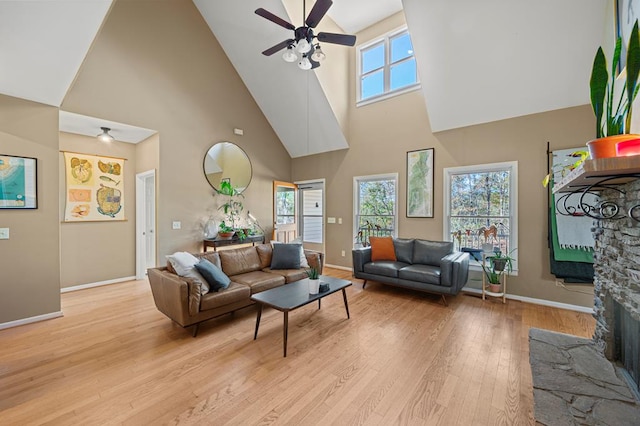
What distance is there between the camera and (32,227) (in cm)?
316

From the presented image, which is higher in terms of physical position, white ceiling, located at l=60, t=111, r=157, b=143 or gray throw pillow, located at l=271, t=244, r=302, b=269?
white ceiling, located at l=60, t=111, r=157, b=143

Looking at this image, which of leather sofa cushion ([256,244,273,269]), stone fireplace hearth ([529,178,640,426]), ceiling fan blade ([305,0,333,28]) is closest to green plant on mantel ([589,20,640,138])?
stone fireplace hearth ([529,178,640,426])

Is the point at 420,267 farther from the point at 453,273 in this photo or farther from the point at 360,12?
the point at 360,12

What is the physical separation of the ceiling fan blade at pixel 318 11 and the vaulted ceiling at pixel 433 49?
1409mm

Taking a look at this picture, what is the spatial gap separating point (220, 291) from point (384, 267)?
243cm

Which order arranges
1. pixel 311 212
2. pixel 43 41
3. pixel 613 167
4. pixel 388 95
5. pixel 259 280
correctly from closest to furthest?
pixel 613 167 < pixel 43 41 < pixel 259 280 < pixel 388 95 < pixel 311 212

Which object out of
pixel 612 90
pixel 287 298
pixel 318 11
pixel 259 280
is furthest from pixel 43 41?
pixel 612 90

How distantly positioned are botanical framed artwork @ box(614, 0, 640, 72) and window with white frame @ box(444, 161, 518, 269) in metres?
1.93

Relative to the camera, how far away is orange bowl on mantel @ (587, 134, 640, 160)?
148 centimetres

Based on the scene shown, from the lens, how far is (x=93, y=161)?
455 centimetres

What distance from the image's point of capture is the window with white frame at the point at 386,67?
5.00 metres

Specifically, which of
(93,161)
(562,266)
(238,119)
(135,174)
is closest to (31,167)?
(93,161)

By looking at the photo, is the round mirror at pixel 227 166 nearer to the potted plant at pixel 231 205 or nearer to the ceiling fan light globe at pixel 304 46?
the potted plant at pixel 231 205

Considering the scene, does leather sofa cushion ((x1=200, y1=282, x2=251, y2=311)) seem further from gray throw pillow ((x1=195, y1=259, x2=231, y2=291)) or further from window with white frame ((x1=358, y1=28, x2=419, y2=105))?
window with white frame ((x1=358, y1=28, x2=419, y2=105))
